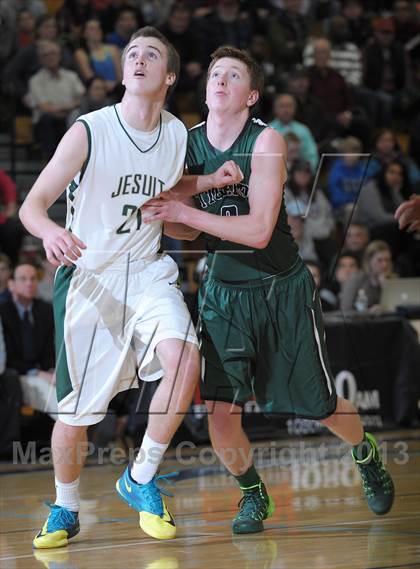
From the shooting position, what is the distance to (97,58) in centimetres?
1091

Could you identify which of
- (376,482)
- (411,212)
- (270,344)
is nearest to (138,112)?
(270,344)

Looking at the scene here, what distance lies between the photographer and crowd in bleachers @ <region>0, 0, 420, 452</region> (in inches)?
362

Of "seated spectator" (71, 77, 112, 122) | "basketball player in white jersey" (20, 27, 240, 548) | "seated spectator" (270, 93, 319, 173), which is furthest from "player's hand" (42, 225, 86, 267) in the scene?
"seated spectator" (270, 93, 319, 173)

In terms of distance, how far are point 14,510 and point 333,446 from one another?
292 centimetres


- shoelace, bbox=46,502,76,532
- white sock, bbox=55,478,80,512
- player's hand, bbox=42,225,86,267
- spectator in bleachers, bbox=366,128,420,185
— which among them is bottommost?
shoelace, bbox=46,502,76,532

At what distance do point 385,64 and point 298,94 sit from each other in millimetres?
2297

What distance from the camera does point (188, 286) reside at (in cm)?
843

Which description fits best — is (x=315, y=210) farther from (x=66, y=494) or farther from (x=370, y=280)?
(x=66, y=494)

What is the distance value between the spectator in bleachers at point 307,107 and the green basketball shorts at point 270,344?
22.0 feet

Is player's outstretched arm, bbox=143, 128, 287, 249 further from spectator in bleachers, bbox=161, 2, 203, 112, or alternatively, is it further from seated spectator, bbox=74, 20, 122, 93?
spectator in bleachers, bbox=161, 2, 203, 112

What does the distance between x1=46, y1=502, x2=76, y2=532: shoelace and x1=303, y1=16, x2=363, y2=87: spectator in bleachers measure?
891cm

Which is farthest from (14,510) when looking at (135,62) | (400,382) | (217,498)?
(400,382)

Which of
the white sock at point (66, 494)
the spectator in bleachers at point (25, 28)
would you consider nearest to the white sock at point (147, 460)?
the white sock at point (66, 494)

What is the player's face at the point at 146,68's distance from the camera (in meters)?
4.44
